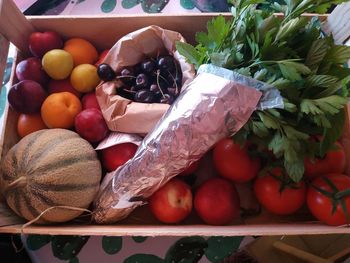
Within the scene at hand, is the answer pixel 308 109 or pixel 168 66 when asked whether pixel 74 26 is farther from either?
pixel 308 109

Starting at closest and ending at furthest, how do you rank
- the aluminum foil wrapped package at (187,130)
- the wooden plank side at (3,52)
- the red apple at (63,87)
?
the aluminum foil wrapped package at (187,130), the wooden plank side at (3,52), the red apple at (63,87)

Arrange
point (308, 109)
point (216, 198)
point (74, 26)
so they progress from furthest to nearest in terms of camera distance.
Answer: point (74, 26)
point (216, 198)
point (308, 109)

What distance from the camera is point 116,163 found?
28.8 inches

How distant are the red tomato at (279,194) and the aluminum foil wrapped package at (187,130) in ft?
0.53

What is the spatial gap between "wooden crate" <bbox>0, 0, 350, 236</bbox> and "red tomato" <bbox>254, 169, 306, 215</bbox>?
35 millimetres

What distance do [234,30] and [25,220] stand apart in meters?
0.55

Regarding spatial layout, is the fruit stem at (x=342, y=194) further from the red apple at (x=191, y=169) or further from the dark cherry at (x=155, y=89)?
the dark cherry at (x=155, y=89)

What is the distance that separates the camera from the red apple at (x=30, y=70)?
771mm

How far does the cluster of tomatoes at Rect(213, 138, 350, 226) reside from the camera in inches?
25.7

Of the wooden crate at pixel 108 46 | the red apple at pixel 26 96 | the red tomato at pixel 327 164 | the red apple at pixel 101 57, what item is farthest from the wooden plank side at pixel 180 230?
the red apple at pixel 101 57

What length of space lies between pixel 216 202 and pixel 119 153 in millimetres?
222

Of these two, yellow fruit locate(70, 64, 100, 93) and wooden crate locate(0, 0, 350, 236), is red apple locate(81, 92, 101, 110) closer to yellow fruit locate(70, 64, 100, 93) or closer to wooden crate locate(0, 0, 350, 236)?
yellow fruit locate(70, 64, 100, 93)

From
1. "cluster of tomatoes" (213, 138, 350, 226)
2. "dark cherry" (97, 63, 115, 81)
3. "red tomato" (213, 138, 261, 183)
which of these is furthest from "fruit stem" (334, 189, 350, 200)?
"dark cherry" (97, 63, 115, 81)

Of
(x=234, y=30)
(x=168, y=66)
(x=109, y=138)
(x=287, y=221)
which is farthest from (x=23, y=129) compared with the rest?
(x=287, y=221)
